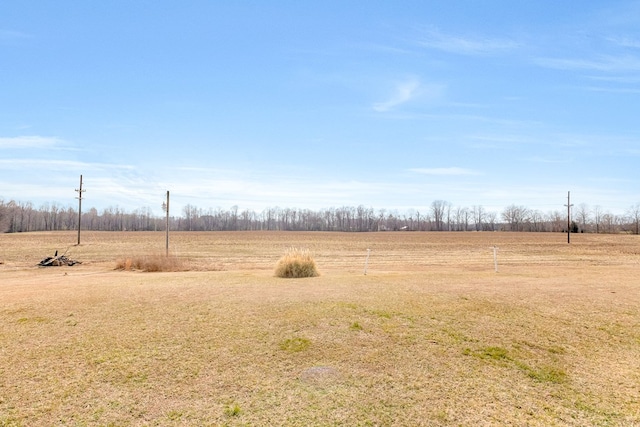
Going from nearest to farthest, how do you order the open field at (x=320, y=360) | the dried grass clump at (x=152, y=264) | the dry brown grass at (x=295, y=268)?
the open field at (x=320, y=360), the dry brown grass at (x=295, y=268), the dried grass clump at (x=152, y=264)

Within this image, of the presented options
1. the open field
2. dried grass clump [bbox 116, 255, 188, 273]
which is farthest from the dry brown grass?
dried grass clump [bbox 116, 255, 188, 273]

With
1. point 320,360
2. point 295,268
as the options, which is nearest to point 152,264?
point 295,268

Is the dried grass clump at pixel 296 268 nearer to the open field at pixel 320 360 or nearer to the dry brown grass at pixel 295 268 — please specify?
the dry brown grass at pixel 295 268

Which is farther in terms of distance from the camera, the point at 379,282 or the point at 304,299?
the point at 379,282

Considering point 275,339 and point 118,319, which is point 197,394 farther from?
point 118,319

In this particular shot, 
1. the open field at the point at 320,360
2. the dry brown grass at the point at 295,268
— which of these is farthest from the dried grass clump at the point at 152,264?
the open field at the point at 320,360

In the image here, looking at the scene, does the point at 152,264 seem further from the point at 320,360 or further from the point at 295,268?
the point at 320,360

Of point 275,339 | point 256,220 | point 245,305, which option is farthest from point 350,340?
point 256,220

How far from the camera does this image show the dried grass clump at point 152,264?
23.1 metres

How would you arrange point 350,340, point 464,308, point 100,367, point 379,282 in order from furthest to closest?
point 379,282 → point 464,308 → point 350,340 → point 100,367

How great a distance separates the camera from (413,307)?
998cm

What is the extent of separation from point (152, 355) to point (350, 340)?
3571mm

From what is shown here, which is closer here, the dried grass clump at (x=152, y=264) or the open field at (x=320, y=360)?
the open field at (x=320, y=360)

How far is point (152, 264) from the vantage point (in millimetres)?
23359
